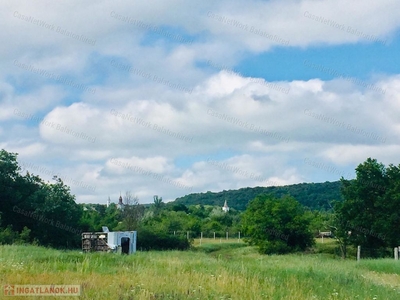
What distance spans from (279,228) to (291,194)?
56.9 metres

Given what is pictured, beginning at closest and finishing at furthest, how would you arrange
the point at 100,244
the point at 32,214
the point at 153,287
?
the point at 153,287, the point at 100,244, the point at 32,214

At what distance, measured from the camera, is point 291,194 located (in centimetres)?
10588

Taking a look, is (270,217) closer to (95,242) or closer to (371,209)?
(371,209)

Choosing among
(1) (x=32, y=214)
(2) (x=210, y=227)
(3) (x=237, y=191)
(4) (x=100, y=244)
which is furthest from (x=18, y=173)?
(3) (x=237, y=191)

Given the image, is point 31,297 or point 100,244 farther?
point 100,244

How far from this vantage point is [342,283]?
16.7 m

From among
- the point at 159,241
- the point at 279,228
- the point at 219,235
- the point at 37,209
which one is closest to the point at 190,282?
A: the point at 37,209

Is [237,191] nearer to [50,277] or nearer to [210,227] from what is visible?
[210,227]

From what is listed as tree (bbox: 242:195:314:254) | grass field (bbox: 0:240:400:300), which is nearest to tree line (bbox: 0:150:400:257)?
tree (bbox: 242:195:314:254)

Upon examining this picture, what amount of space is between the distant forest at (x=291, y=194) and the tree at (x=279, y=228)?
3325 cm

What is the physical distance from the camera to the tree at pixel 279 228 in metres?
49.7

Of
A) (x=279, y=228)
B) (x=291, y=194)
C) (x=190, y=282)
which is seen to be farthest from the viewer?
(x=291, y=194)

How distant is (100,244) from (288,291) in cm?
2154

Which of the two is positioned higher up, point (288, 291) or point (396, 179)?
point (396, 179)
